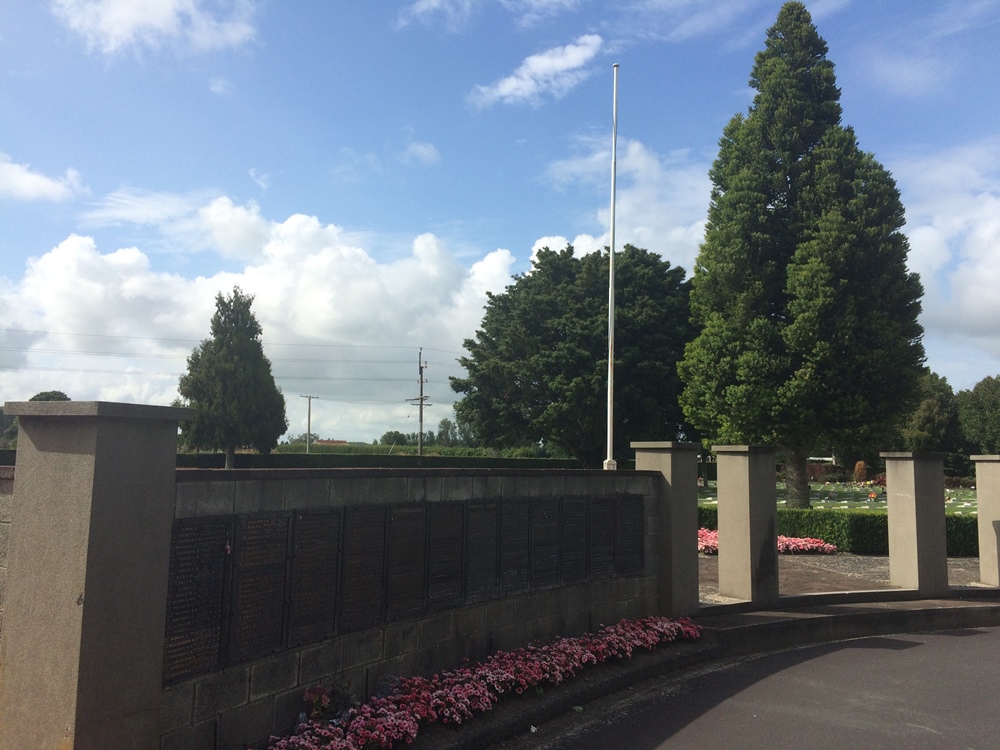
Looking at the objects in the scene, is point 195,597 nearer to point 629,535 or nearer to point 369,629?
point 369,629

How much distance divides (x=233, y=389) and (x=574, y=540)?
32.0 m

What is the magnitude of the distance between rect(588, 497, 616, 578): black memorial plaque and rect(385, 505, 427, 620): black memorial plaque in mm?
2882

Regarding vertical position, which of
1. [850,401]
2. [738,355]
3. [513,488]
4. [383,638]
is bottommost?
[383,638]

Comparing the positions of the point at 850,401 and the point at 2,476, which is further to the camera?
the point at 850,401

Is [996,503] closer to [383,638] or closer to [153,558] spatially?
[383,638]

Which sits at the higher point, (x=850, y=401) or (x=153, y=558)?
(x=850, y=401)

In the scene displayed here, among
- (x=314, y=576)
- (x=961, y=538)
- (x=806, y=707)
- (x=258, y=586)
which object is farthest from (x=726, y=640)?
(x=961, y=538)

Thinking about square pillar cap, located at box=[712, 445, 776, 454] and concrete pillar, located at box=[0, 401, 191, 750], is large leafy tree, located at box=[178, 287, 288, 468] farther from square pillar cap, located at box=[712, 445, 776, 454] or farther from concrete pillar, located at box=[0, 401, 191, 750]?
concrete pillar, located at box=[0, 401, 191, 750]

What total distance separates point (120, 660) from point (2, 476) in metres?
1.27

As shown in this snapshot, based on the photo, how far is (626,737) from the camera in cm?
655

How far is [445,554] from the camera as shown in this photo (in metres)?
7.05

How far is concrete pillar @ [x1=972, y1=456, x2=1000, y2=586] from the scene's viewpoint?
14.1m

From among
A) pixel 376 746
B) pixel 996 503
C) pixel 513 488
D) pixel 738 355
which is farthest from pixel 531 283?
pixel 376 746

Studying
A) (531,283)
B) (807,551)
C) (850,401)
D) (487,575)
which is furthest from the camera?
(531,283)
